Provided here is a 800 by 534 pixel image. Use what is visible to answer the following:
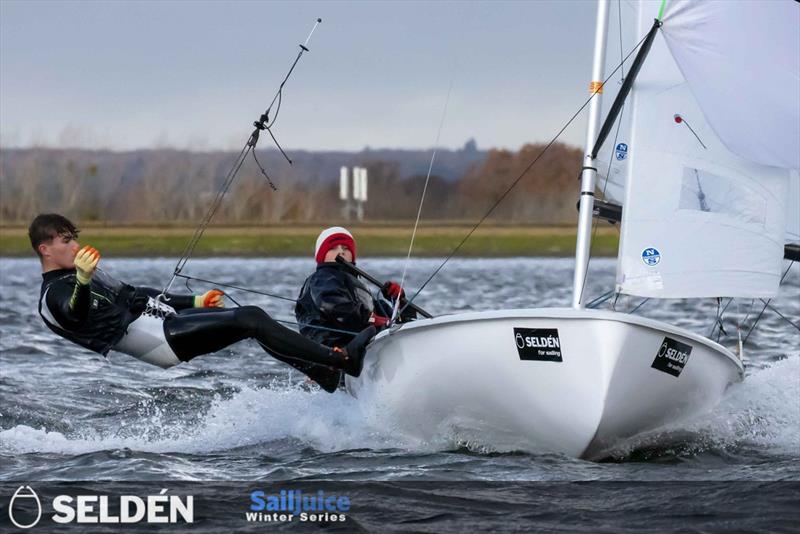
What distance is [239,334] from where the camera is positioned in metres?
7.40

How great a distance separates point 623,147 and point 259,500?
4195mm

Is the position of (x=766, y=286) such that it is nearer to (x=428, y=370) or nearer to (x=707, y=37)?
(x=707, y=37)

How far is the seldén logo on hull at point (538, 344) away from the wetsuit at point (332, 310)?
4.84 feet

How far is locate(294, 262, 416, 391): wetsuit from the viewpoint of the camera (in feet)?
26.2

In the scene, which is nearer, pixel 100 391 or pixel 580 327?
pixel 580 327

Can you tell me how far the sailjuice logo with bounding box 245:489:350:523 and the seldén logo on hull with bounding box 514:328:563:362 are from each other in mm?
1369

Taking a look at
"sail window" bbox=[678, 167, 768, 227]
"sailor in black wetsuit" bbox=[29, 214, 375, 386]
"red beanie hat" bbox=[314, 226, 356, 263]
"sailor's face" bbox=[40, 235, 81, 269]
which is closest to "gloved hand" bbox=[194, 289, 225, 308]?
"sailor in black wetsuit" bbox=[29, 214, 375, 386]

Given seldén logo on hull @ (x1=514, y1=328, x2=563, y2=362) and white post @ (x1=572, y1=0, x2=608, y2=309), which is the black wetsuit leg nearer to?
seldén logo on hull @ (x1=514, y1=328, x2=563, y2=362)

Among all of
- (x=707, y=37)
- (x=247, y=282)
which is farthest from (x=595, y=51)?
(x=247, y=282)

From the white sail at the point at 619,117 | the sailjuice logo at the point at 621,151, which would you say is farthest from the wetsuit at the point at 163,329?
the sailjuice logo at the point at 621,151

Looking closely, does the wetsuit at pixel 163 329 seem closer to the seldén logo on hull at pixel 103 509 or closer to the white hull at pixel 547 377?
the white hull at pixel 547 377

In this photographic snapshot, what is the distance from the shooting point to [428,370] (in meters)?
7.23

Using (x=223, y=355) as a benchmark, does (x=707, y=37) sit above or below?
above

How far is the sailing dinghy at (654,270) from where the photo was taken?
673 centimetres
